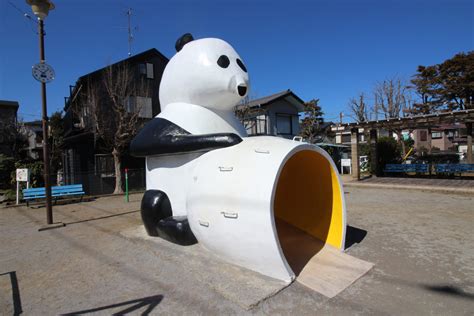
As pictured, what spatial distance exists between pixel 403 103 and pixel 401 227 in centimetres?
2813

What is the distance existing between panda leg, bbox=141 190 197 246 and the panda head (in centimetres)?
213

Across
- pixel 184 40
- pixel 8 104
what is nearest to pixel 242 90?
pixel 184 40

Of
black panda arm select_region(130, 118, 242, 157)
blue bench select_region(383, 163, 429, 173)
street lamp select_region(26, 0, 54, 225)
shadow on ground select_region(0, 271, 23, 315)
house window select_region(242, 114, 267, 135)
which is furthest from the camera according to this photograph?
house window select_region(242, 114, 267, 135)

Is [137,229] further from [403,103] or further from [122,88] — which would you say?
[403,103]

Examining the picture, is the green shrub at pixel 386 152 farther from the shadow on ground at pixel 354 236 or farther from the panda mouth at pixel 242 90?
the panda mouth at pixel 242 90

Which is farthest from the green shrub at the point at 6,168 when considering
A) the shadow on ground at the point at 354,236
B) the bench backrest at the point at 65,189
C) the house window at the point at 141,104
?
the shadow on ground at the point at 354,236

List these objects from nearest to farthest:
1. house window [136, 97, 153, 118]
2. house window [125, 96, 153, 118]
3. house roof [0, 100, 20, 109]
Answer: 1. house window [125, 96, 153, 118]
2. house window [136, 97, 153, 118]
3. house roof [0, 100, 20, 109]

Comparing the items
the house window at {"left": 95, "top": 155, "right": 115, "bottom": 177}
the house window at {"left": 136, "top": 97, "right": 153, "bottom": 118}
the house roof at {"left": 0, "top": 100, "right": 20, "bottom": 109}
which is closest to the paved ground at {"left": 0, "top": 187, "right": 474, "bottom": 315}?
Result: the house window at {"left": 95, "top": 155, "right": 115, "bottom": 177}

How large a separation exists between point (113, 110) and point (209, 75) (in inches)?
489

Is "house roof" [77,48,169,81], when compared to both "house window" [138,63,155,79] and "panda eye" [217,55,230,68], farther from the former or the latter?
"panda eye" [217,55,230,68]

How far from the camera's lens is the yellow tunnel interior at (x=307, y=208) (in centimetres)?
504

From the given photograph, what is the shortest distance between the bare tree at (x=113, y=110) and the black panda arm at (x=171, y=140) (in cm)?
932

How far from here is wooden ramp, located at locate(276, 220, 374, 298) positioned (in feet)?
12.8

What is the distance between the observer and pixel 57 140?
18.8m
